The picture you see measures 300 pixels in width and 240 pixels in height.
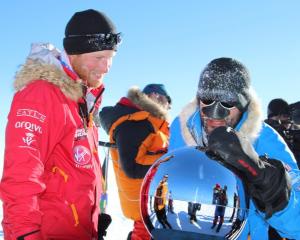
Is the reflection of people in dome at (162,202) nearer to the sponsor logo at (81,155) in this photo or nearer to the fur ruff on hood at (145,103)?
the sponsor logo at (81,155)

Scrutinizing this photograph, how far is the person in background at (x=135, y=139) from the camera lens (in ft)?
14.6

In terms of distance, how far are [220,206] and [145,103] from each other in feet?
10.2

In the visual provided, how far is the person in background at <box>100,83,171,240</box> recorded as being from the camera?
4438mm

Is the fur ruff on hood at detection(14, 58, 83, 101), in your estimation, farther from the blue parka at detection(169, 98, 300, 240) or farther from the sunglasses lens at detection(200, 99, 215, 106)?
the sunglasses lens at detection(200, 99, 215, 106)

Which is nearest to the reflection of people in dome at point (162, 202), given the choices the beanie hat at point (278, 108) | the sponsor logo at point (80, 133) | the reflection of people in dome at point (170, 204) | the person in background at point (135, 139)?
the reflection of people in dome at point (170, 204)

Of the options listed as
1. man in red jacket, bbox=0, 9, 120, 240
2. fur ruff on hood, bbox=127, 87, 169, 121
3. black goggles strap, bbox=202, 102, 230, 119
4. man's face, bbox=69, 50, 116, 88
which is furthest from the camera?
fur ruff on hood, bbox=127, 87, 169, 121

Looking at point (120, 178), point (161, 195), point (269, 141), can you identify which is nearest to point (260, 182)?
point (161, 195)

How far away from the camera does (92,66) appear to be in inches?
110

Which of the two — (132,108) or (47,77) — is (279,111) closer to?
(132,108)

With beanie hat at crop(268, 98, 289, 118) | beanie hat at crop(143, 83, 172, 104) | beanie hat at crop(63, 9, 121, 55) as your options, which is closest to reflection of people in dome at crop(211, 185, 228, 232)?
beanie hat at crop(63, 9, 121, 55)

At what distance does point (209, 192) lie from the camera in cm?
161

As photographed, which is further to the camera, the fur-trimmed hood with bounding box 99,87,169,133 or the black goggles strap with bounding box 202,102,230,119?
the fur-trimmed hood with bounding box 99,87,169,133

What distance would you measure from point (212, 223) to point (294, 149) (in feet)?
13.9

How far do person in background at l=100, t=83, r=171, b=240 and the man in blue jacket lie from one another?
1.76m
